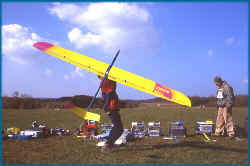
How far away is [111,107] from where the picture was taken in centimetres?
578

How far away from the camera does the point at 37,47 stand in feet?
20.9

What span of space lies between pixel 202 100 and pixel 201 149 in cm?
1506

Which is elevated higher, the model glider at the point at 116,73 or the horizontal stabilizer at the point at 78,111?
the model glider at the point at 116,73

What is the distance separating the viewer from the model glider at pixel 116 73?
5.60 metres

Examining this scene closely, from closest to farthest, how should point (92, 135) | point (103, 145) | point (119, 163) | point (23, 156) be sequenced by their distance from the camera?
point (119, 163)
point (23, 156)
point (103, 145)
point (92, 135)

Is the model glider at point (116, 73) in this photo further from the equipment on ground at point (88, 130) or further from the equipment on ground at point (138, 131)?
the equipment on ground at point (88, 130)

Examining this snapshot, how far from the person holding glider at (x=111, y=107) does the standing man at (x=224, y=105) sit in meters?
4.52

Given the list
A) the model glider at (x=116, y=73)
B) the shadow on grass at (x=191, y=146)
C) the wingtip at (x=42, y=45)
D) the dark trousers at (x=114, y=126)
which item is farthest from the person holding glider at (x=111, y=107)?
the wingtip at (x=42, y=45)

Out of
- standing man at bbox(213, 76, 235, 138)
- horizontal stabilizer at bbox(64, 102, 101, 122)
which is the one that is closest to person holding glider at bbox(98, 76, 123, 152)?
horizontal stabilizer at bbox(64, 102, 101, 122)

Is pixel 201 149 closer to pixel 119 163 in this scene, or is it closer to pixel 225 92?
pixel 119 163

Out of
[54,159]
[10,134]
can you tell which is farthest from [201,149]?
[10,134]

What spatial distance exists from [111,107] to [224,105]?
4884 mm

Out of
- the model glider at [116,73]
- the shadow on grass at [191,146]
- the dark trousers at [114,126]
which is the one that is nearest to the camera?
the model glider at [116,73]

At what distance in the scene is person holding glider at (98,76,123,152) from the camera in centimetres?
579
